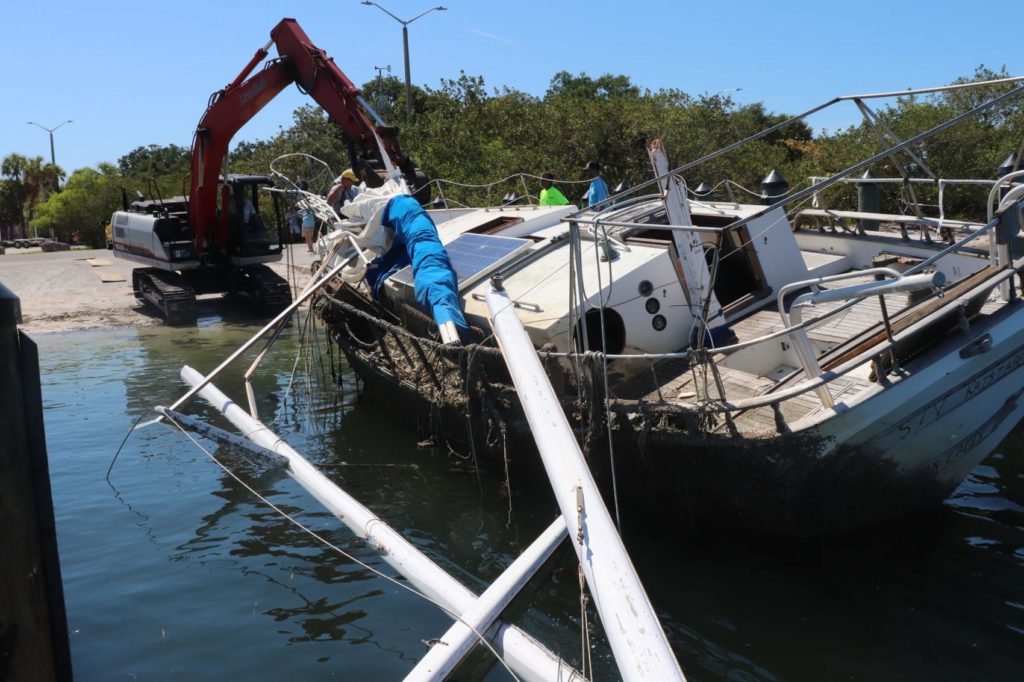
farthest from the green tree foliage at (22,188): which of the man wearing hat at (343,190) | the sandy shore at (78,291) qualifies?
the man wearing hat at (343,190)

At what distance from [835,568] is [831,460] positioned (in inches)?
45.3

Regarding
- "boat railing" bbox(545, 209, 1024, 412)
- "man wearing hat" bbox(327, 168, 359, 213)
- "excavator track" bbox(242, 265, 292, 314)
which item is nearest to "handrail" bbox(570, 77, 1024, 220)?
"boat railing" bbox(545, 209, 1024, 412)

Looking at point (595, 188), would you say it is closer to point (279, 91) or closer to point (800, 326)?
point (279, 91)

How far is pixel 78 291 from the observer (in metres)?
24.9

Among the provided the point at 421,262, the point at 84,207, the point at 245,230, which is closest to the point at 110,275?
the point at 245,230

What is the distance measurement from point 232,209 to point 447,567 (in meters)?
15.0

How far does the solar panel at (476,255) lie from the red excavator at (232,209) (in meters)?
4.75

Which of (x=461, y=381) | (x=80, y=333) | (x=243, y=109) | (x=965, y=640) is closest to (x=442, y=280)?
(x=461, y=381)

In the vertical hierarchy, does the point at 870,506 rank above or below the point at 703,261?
below

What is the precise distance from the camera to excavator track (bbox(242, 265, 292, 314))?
2067cm

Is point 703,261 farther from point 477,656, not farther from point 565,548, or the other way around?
point 477,656

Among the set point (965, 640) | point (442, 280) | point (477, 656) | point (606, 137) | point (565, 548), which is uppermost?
point (606, 137)

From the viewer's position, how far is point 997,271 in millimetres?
7266

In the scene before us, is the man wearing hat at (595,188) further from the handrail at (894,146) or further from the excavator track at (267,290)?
the excavator track at (267,290)
